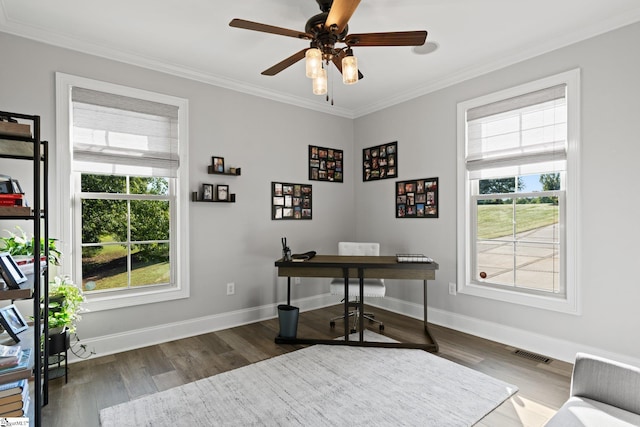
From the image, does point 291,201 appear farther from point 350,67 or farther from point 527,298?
point 527,298

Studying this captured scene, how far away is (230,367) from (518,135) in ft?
10.8

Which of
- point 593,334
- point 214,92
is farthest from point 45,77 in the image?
point 593,334

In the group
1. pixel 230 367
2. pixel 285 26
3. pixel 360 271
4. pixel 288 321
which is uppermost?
pixel 285 26

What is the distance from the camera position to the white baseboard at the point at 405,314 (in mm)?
2824

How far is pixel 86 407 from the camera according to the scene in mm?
2176

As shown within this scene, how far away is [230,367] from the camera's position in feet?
8.95

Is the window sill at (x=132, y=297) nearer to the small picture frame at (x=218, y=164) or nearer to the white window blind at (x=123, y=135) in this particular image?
the white window blind at (x=123, y=135)

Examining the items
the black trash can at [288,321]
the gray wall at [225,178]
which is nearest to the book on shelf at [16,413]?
the gray wall at [225,178]

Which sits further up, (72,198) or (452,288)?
(72,198)

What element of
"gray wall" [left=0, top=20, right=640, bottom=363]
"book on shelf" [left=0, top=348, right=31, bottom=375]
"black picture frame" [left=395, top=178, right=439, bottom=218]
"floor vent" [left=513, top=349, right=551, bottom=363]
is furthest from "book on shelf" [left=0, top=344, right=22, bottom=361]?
"black picture frame" [left=395, top=178, right=439, bottom=218]

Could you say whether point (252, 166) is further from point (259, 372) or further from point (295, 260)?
point (259, 372)

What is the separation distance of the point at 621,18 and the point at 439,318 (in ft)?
10.00

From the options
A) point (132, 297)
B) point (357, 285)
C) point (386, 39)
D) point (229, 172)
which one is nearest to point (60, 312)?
point (132, 297)

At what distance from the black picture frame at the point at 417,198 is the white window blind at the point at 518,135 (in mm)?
483
